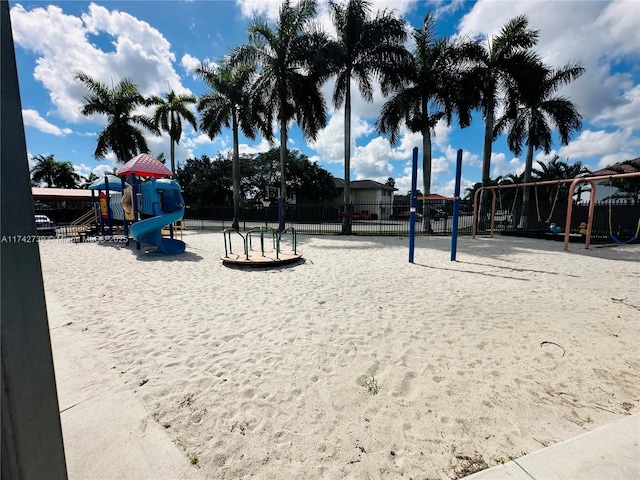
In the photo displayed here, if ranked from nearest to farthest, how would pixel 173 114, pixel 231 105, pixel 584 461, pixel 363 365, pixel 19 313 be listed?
pixel 19 313
pixel 584 461
pixel 363 365
pixel 231 105
pixel 173 114

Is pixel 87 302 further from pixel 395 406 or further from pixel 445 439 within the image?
pixel 445 439

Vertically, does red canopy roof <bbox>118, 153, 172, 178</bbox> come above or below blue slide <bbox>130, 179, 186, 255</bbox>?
above

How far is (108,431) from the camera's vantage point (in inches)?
87.3

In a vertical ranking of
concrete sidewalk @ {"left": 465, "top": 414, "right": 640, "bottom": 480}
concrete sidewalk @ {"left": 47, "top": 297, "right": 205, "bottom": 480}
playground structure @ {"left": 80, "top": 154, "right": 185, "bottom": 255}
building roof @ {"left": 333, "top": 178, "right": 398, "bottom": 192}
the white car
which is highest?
building roof @ {"left": 333, "top": 178, "right": 398, "bottom": 192}

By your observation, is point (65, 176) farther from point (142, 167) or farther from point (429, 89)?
point (429, 89)

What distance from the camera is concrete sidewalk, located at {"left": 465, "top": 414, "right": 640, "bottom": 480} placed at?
180 cm

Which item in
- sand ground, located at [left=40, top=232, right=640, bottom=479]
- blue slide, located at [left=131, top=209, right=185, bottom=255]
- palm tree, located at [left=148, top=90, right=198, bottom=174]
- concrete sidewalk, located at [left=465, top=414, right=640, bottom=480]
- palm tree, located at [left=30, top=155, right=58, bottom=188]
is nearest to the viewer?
concrete sidewalk, located at [left=465, top=414, right=640, bottom=480]

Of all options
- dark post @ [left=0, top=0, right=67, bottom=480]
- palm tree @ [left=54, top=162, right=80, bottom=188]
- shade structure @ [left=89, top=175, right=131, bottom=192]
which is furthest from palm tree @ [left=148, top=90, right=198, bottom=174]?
palm tree @ [left=54, top=162, right=80, bottom=188]

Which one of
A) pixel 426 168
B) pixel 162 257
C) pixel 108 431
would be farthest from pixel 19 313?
pixel 426 168

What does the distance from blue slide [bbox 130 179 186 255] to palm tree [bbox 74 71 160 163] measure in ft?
51.5

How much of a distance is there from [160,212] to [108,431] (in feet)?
32.3

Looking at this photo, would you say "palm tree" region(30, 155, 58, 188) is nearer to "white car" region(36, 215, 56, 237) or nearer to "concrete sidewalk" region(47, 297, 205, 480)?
"white car" region(36, 215, 56, 237)

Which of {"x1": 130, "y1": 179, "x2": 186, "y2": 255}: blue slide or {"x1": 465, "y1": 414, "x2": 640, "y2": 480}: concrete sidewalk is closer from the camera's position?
{"x1": 465, "y1": 414, "x2": 640, "y2": 480}: concrete sidewalk

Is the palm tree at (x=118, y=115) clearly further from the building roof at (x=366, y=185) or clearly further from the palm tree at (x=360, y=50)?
the building roof at (x=366, y=185)
